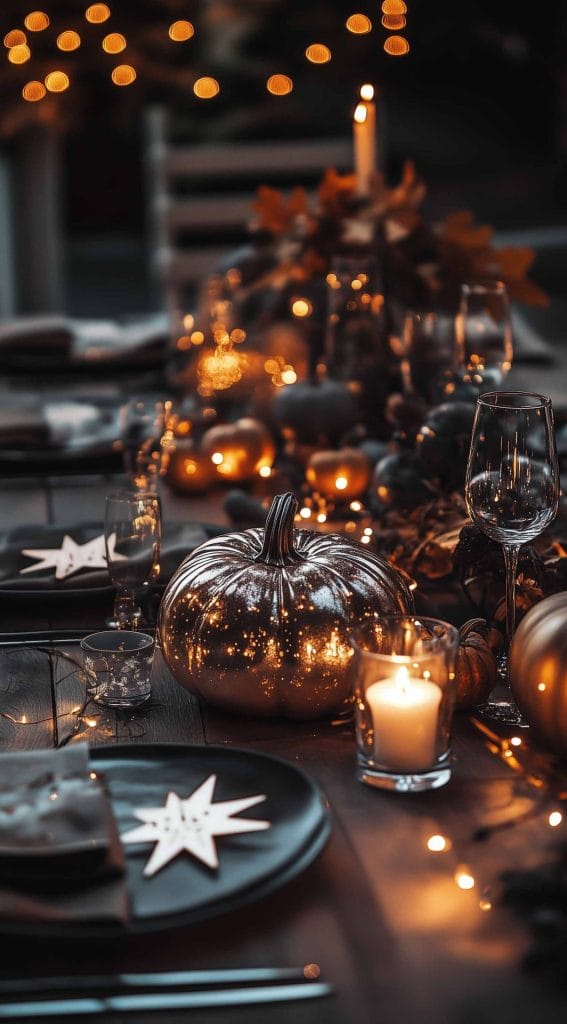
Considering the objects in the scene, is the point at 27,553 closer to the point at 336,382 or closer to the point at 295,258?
the point at 336,382

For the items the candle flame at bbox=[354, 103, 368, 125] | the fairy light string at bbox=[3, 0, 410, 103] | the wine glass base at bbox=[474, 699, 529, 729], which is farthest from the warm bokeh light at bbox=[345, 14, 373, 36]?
the wine glass base at bbox=[474, 699, 529, 729]

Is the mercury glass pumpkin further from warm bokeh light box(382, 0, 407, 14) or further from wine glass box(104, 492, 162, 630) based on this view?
warm bokeh light box(382, 0, 407, 14)

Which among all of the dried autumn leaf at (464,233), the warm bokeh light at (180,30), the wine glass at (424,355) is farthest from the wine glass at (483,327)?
the warm bokeh light at (180,30)

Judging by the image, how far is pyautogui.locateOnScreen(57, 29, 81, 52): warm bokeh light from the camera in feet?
11.0

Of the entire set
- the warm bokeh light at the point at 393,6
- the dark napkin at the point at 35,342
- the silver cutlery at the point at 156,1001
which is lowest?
the silver cutlery at the point at 156,1001

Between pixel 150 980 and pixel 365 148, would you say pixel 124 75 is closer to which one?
pixel 365 148

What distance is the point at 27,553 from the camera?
54.7 inches

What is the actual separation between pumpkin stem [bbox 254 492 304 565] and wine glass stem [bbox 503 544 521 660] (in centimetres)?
18

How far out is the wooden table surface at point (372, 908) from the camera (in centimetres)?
68

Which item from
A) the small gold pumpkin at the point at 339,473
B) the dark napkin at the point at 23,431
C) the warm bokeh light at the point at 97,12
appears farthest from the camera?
the warm bokeh light at the point at 97,12

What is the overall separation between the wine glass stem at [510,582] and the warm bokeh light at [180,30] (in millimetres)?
2916

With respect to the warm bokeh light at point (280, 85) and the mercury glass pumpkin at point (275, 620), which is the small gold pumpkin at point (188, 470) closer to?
the mercury glass pumpkin at point (275, 620)

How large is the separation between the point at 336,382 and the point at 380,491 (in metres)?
0.44

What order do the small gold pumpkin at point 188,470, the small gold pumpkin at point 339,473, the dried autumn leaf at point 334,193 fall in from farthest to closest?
the dried autumn leaf at point 334,193
the small gold pumpkin at point 188,470
the small gold pumpkin at point 339,473
